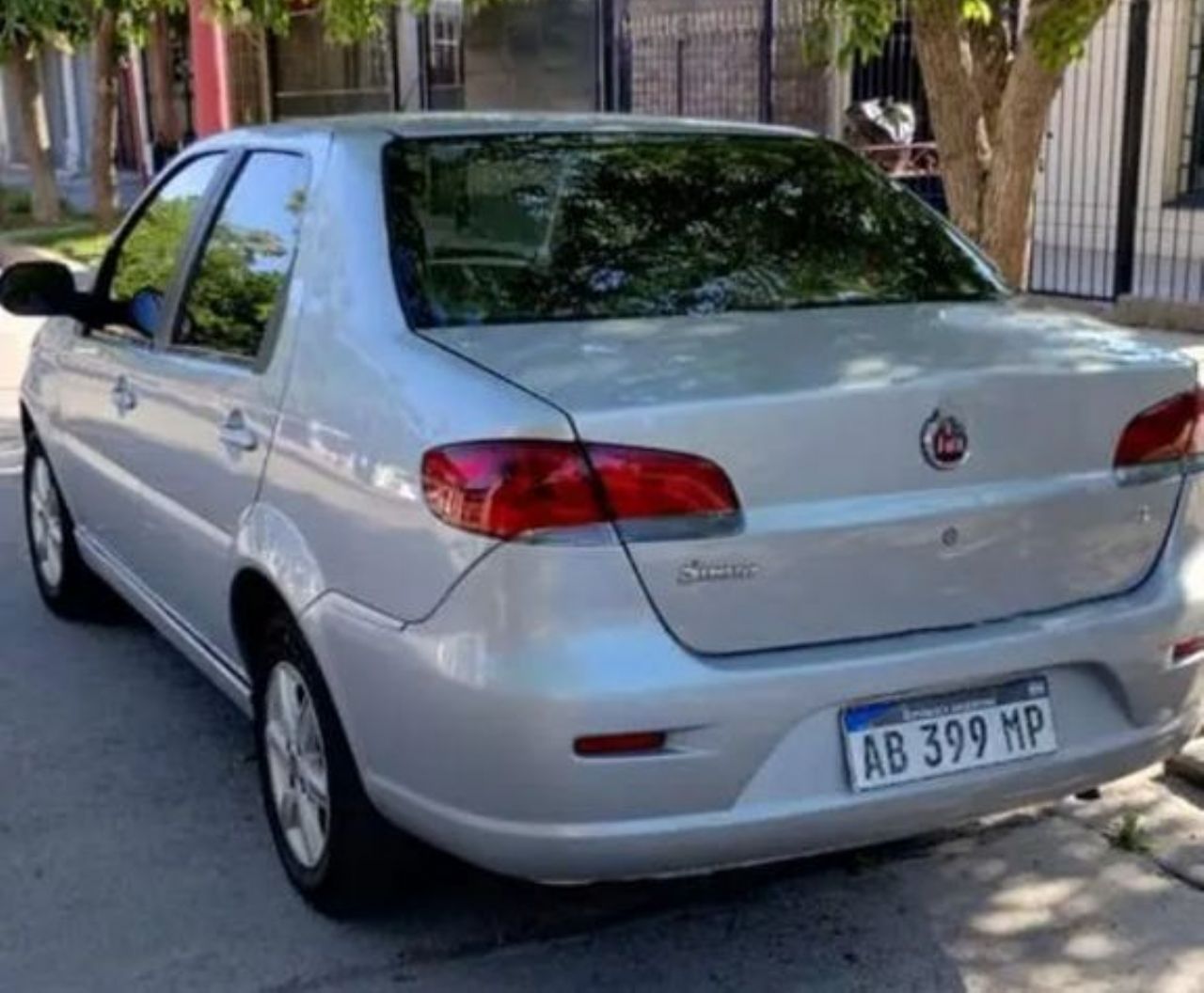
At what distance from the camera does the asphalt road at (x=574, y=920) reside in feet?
11.3

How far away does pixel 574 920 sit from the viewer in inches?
144

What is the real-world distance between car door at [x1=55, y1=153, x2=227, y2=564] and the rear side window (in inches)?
7.7

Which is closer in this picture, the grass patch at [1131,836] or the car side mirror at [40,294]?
the grass patch at [1131,836]

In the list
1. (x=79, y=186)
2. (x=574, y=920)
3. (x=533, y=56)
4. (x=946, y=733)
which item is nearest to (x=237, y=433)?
(x=574, y=920)

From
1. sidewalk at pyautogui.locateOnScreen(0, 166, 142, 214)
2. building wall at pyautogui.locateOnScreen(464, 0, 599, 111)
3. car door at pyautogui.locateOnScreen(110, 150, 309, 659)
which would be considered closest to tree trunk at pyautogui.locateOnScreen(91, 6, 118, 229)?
building wall at pyautogui.locateOnScreen(464, 0, 599, 111)

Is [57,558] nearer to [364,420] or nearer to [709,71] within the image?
[364,420]

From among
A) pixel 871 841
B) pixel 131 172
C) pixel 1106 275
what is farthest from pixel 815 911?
pixel 131 172

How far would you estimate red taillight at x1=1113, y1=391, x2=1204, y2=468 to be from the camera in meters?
3.31

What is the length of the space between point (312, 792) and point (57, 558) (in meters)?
2.54

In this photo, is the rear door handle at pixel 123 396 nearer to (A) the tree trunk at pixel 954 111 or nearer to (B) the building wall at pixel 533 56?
(A) the tree trunk at pixel 954 111

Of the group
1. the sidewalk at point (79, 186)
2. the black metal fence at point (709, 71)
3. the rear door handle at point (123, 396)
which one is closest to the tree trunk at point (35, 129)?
the sidewalk at point (79, 186)

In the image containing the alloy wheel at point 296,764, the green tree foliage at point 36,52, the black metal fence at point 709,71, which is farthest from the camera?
the green tree foliage at point 36,52

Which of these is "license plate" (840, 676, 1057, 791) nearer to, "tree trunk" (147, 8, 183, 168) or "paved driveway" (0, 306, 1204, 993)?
"paved driveway" (0, 306, 1204, 993)

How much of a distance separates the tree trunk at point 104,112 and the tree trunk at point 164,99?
5.55m
